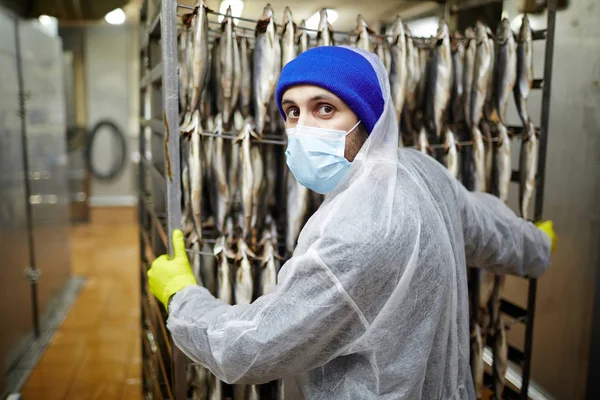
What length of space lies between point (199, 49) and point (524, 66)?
119 cm

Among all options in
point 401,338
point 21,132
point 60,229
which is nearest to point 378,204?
point 401,338

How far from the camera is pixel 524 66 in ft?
6.30

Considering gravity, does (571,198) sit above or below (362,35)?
below

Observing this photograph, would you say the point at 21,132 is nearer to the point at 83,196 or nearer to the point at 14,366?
the point at 14,366

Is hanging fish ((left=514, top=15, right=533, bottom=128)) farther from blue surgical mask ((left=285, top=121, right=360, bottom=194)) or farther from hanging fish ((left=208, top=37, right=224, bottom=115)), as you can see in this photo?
hanging fish ((left=208, top=37, right=224, bottom=115))

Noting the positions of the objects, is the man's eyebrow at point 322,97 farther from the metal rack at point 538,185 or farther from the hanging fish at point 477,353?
the hanging fish at point 477,353

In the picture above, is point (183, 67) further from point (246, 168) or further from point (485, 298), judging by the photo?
point (485, 298)

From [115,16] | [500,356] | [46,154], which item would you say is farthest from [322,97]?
[115,16]

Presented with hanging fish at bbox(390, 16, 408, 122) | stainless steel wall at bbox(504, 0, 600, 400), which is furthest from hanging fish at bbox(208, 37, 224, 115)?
stainless steel wall at bbox(504, 0, 600, 400)

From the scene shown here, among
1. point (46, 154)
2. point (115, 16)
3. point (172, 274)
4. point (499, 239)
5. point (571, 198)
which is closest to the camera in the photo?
point (172, 274)

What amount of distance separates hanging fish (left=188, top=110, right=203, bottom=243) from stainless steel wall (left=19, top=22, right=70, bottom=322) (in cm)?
239

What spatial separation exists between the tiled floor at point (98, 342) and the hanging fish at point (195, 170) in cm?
181

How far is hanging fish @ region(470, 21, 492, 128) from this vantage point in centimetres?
185

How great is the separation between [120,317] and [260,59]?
3.08 metres
